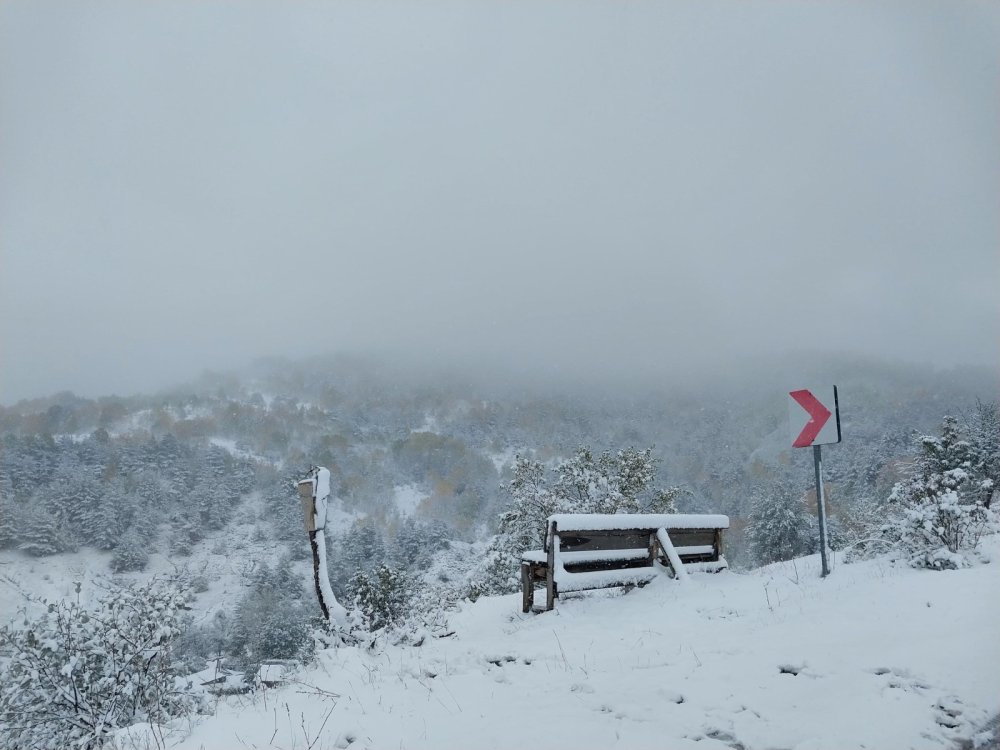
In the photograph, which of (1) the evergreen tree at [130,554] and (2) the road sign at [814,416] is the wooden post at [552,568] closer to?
(2) the road sign at [814,416]

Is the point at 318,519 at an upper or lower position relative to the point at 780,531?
upper

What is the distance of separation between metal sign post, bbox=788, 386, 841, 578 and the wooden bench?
2.13 meters

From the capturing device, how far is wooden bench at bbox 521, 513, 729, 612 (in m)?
7.78

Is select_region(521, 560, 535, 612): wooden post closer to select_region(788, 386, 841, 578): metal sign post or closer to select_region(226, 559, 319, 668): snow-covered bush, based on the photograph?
select_region(788, 386, 841, 578): metal sign post

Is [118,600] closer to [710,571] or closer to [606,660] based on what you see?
[606,660]

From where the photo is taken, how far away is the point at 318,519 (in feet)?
32.6

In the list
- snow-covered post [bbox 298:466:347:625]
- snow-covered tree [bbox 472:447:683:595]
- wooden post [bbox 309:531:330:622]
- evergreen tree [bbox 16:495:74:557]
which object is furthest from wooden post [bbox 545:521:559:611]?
evergreen tree [bbox 16:495:74:557]

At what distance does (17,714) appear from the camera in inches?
306

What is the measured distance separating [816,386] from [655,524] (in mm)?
3224

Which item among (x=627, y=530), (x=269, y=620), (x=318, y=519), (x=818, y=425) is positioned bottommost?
(x=269, y=620)

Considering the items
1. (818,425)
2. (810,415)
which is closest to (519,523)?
(810,415)

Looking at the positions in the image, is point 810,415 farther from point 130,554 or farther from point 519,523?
point 130,554

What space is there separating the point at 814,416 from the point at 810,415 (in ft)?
0.21

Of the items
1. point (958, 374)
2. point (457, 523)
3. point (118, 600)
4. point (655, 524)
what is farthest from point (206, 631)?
point (958, 374)
